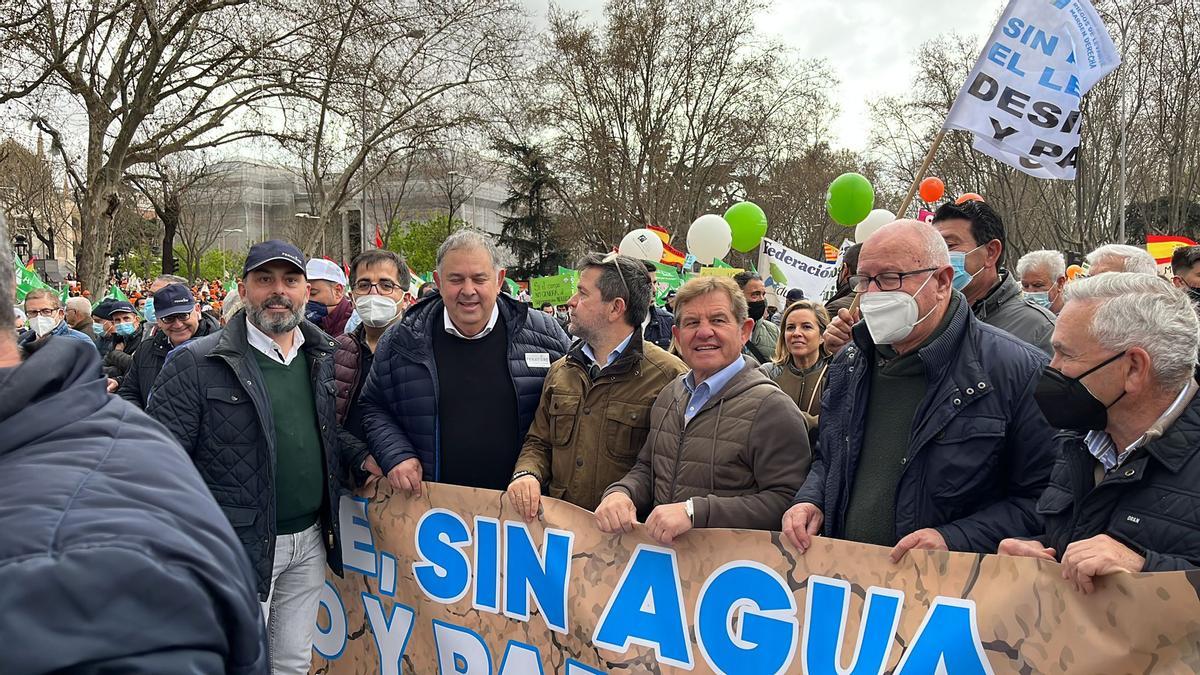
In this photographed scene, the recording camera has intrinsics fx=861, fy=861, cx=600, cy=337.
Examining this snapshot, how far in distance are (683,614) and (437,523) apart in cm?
121

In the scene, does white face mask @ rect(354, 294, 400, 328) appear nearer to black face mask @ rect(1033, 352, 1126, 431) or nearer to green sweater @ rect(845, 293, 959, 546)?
green sweater @ rect(845, 293, 959, 546)

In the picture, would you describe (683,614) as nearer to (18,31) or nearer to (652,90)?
(18,31)

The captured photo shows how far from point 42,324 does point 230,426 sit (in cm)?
592

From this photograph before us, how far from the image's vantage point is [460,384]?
12.3 feet

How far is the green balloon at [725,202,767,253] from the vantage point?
15.7 m

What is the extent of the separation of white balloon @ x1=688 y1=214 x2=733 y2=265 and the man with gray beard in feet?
38.2

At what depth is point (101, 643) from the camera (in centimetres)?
90

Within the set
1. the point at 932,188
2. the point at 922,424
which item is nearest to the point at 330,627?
the point at 922,424

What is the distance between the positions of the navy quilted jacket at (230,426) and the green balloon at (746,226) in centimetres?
1302

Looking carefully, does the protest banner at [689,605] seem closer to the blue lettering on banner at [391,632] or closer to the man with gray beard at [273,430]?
the blue lettering on banner at [391,632]

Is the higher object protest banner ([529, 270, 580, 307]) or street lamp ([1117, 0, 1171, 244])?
street lamp ([1117, 0, 1171, 244])

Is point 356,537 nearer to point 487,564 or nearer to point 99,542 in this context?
point 487,564

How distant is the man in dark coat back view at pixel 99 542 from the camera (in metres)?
0.89

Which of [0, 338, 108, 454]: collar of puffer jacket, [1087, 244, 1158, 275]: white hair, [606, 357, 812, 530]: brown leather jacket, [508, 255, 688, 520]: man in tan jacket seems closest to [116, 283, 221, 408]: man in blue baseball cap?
[508, 255, 688, 520]: man in tan jacket
